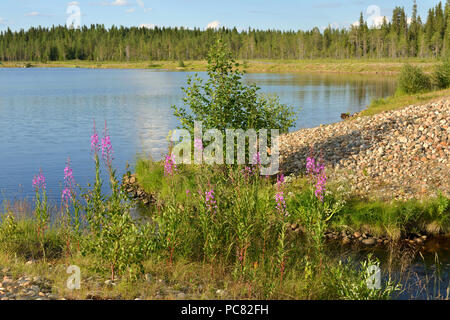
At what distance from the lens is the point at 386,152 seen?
1728cm

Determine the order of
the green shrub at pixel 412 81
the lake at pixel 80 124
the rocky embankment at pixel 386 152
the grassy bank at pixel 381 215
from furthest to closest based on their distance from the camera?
the green shrub at pixel 412 81 < the lake at pixel 80 124 < the rocky embankment at pixel 386 152 < the grassy bank at pixel 381 215

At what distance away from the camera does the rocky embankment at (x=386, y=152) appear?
14.8m

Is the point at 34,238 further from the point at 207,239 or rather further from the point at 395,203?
the point at 395,203

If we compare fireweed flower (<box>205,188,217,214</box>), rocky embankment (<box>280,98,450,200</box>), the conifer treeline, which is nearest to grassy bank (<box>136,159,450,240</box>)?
rocky embankment (<box>280,98,450,200</box>)

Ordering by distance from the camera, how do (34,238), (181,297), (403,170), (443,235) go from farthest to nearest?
(403,170) → (443,235) → (34,238) → (181,297)

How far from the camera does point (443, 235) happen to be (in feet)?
42.2

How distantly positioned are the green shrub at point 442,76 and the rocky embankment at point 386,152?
16.1 m

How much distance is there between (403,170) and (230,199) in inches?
333

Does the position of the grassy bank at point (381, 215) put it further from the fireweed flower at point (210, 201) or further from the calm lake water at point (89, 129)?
the fireweed flower at point (210, 201)

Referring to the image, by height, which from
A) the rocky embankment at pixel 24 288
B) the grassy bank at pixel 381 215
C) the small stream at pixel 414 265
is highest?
the rocky embankment at pixel 24 288

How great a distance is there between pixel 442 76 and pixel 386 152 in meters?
23.4

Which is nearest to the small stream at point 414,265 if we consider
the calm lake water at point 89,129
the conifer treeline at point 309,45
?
the calm lake water at point 89,129

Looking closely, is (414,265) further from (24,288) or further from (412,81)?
(412,81)
